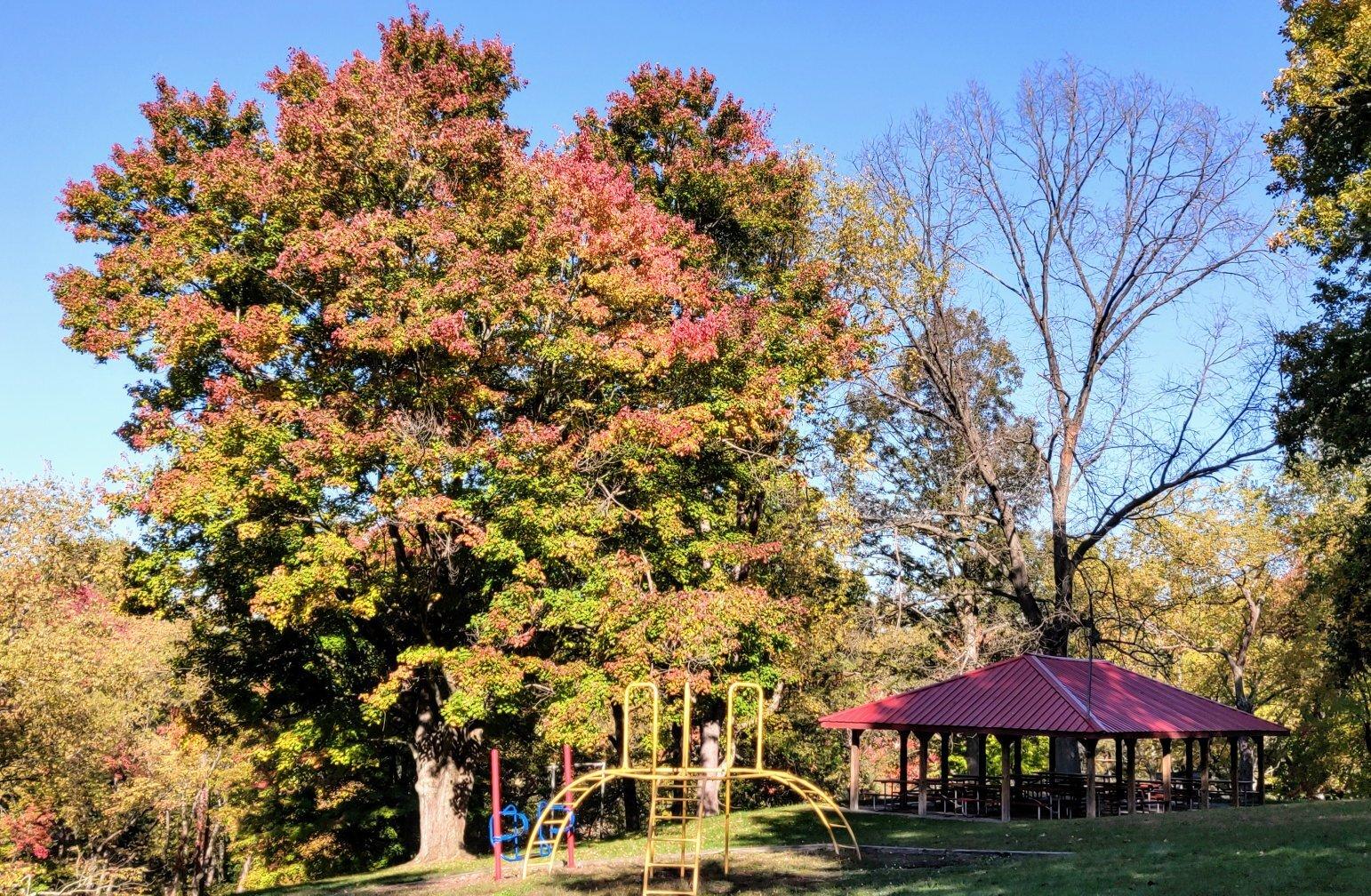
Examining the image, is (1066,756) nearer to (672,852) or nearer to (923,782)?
(923,782)

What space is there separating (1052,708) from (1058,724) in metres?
0.79

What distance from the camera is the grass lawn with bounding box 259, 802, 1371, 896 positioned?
11.1 meters

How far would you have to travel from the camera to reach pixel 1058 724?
2094 centimetres

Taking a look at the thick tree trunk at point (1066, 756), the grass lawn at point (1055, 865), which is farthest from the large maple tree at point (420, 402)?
the thick tree trunk at point (1066, 756)

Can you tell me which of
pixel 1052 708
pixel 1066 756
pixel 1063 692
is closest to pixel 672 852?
pixel 1052 708

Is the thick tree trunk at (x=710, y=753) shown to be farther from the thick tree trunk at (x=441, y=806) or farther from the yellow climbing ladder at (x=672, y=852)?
the thick tree trunk at (x=441, y=806)

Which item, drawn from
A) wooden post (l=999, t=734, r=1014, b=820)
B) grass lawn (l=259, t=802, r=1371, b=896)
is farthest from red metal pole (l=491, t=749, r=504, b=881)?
wooden post (l=999, t=734, r=1014, b=820)

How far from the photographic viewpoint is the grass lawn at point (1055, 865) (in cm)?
1109

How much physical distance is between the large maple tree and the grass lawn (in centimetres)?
329

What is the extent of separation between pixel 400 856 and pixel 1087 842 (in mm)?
16826

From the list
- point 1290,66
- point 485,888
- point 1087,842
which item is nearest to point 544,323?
point 485,888

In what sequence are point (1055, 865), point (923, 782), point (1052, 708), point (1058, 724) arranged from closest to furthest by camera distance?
point (1055, 865) < point (1058, 724) < point (1052, 708) < point (923, 782)

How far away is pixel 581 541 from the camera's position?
18.8 metres

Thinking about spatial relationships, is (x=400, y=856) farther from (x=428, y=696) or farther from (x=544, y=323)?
(x=544, y=323)
